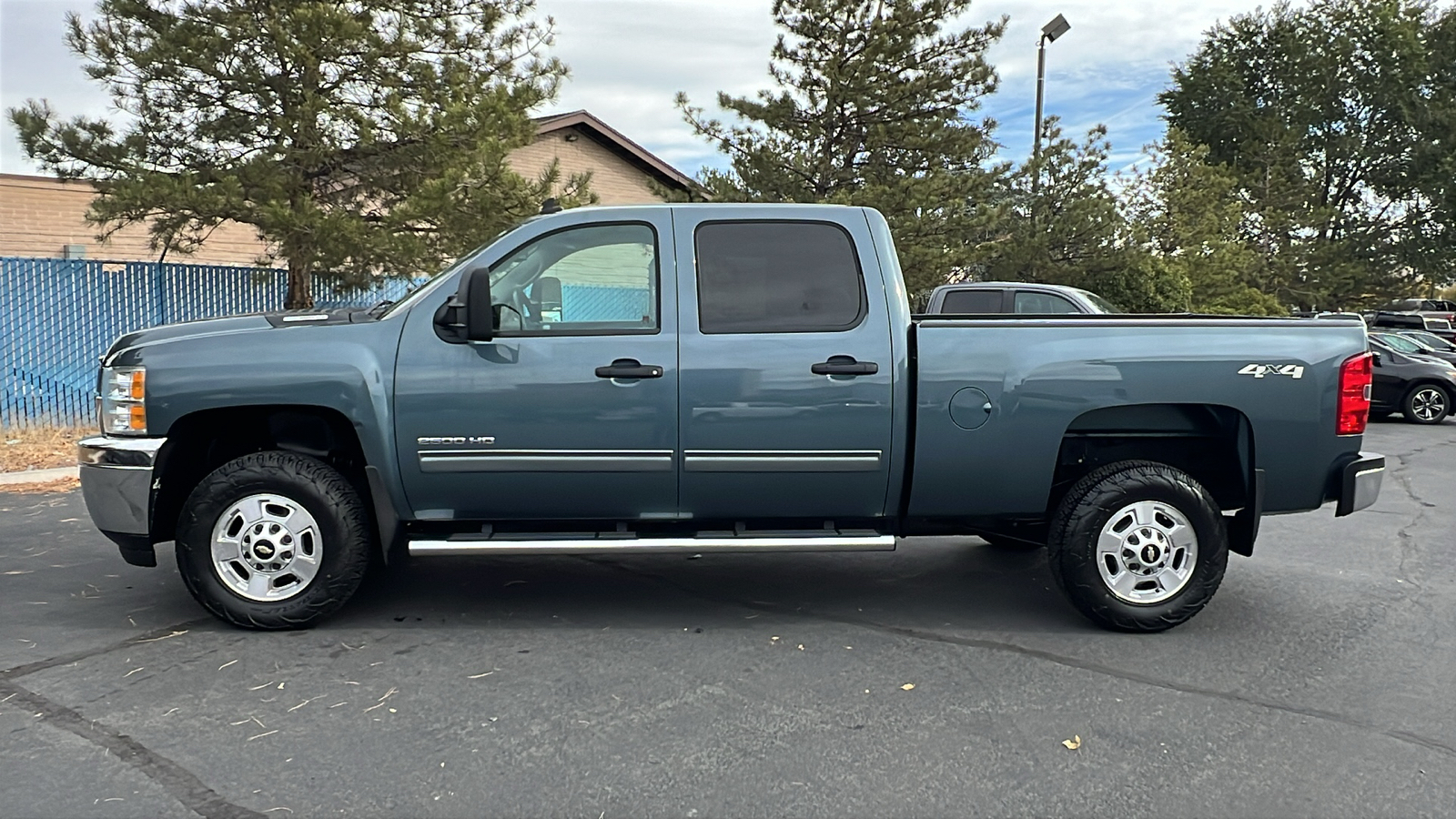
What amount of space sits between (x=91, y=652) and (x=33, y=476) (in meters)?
5.55

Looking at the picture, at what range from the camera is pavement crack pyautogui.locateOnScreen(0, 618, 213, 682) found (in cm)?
440

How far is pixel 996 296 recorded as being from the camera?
11.6 meters

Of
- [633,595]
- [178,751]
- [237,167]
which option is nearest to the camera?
[178,751]

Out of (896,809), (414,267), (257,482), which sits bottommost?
(896,809)

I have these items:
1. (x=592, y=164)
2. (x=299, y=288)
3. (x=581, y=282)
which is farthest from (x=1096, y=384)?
(x=592, y=164)

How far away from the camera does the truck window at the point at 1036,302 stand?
448 inches

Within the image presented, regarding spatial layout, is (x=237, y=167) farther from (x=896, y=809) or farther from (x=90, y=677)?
(x=896, y=809)

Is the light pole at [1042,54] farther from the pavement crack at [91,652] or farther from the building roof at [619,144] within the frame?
the pavement crack at [91,652]

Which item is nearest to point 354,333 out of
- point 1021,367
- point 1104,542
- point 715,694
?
point 715,694

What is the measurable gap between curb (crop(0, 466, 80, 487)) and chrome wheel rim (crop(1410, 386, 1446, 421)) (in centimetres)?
1761

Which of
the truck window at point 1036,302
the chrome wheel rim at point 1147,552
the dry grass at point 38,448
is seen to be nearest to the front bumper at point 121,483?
the chrome wheel rim at point 1147,552

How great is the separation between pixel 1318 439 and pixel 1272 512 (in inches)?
16.6

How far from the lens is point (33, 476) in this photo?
920 centimetres

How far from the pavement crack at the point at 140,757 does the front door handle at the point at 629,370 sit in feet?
7.28
